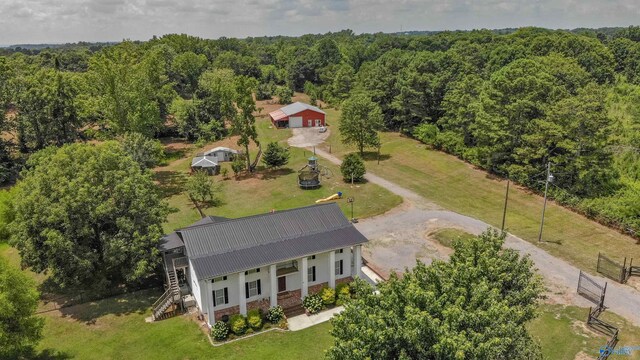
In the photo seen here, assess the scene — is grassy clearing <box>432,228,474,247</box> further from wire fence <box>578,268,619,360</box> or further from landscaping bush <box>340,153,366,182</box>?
landscaping bush <box>340,153,366,182</box>

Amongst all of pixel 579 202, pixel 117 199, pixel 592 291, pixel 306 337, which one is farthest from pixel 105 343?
pixel 579 202

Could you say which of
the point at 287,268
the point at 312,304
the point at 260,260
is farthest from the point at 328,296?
the point at 260,260

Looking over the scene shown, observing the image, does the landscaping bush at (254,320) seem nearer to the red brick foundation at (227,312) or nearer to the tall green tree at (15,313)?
the red brick foundation at (227,312)

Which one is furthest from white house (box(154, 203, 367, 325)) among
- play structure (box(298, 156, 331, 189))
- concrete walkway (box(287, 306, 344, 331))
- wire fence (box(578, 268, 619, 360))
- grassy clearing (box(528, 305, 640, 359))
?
play structure (box(298, 156, 331, 189))

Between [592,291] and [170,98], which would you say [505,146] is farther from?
[170,98]

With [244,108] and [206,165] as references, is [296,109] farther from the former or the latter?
[206,165]
